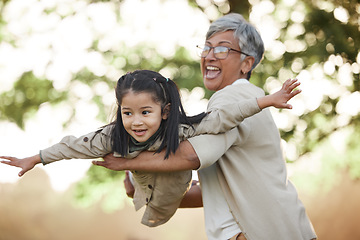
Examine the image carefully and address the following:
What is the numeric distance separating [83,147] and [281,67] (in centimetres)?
502

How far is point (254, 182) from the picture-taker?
3072 mm

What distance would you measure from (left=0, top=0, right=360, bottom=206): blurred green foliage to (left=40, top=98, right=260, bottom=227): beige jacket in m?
3.95

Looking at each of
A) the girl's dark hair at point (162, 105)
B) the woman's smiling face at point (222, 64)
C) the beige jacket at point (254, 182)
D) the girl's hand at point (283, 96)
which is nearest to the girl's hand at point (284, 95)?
the girl's hand at point (283, 96)

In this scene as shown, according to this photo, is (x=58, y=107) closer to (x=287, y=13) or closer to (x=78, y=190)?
(x=78, y=190)

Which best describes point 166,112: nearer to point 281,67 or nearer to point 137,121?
point 137,121

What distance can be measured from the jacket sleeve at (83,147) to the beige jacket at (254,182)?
0.54m

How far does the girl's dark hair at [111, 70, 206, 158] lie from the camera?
2.96m

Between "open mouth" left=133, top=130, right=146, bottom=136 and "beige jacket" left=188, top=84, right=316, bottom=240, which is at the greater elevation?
"open mouth" left=133, top=130, right=146, bottom=136

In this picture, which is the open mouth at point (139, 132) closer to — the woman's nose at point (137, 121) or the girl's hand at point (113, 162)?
the woman's nose at point (137, 121)

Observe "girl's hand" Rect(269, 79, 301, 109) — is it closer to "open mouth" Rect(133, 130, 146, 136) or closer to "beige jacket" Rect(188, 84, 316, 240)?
"beige jacket" Rect(188, 84, 316, 240)

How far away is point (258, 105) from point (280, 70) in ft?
16.1

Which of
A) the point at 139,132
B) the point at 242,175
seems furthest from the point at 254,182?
the point at 139,132

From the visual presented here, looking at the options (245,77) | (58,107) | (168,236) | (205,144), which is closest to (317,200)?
(168,236)

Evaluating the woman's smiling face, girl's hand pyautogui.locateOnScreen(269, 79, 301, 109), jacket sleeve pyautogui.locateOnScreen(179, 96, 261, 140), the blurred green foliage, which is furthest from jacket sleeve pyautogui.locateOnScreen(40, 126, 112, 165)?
the blurred green foliage
